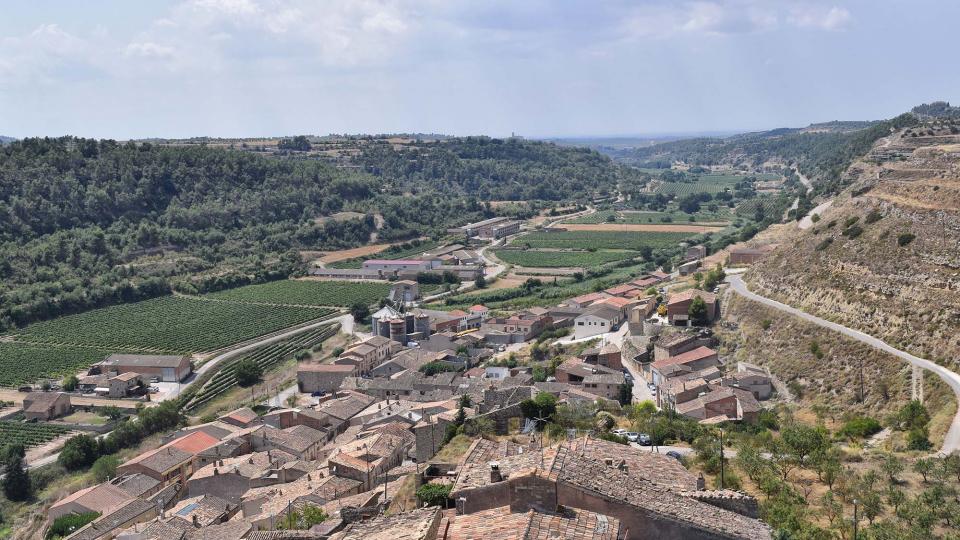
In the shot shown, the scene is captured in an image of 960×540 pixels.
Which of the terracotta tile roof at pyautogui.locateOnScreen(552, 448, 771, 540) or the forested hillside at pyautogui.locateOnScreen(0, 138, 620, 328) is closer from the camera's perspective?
the terracotta tile roof at pyautogui.locateOnScreen(552, 448, 771, 540)

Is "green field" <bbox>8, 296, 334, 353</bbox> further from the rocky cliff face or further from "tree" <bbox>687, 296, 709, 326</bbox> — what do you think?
the rocky cliff face

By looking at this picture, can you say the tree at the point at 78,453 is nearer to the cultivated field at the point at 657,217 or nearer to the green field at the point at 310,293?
the green field at the point at 310,293

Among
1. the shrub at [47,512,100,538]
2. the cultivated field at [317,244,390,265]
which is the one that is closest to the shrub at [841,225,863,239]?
the shrub at [47,512,100,538]

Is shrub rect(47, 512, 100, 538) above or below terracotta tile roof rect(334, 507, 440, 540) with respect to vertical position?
below

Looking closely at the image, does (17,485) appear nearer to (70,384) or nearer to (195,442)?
(195,442)

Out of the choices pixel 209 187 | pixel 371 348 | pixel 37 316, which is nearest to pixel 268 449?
pixel 371 348

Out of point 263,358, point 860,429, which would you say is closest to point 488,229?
point 263,358

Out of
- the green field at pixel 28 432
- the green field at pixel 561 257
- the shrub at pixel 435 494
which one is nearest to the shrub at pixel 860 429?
the shrub at pixel 435 494
